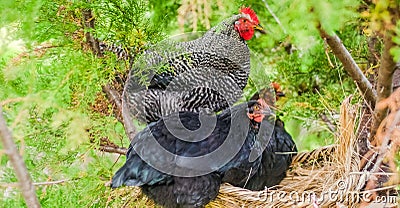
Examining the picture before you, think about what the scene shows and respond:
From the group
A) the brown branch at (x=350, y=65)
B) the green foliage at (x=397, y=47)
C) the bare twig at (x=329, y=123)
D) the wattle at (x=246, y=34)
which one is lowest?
the bare twig at (x=329, y=123)

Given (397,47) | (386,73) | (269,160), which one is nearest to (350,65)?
(386,73)

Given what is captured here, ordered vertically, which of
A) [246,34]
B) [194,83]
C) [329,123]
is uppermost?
[246,34]

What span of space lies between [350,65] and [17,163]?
692mm

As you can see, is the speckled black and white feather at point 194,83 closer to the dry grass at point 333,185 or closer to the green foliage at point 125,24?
the green foliage at point 125,24

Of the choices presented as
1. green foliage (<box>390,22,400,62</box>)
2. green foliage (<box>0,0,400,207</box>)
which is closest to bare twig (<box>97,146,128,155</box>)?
green foliage (<box>0,0,400,207</box>)

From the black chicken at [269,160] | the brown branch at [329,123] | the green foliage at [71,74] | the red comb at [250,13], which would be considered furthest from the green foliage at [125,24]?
the brown branch at [329,123]

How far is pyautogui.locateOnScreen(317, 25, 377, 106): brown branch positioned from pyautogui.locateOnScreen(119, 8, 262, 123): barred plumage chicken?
0.53 metres

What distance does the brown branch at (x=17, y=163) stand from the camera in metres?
0.64

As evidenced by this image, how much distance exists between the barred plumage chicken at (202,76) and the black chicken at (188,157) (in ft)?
0.51

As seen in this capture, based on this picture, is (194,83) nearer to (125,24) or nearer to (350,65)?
(125,24)

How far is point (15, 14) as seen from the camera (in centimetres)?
95

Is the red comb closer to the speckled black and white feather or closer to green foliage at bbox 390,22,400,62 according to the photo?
the speckled black and white feather

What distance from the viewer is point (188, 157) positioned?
1271mm

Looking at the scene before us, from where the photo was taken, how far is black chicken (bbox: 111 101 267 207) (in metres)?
1.25
